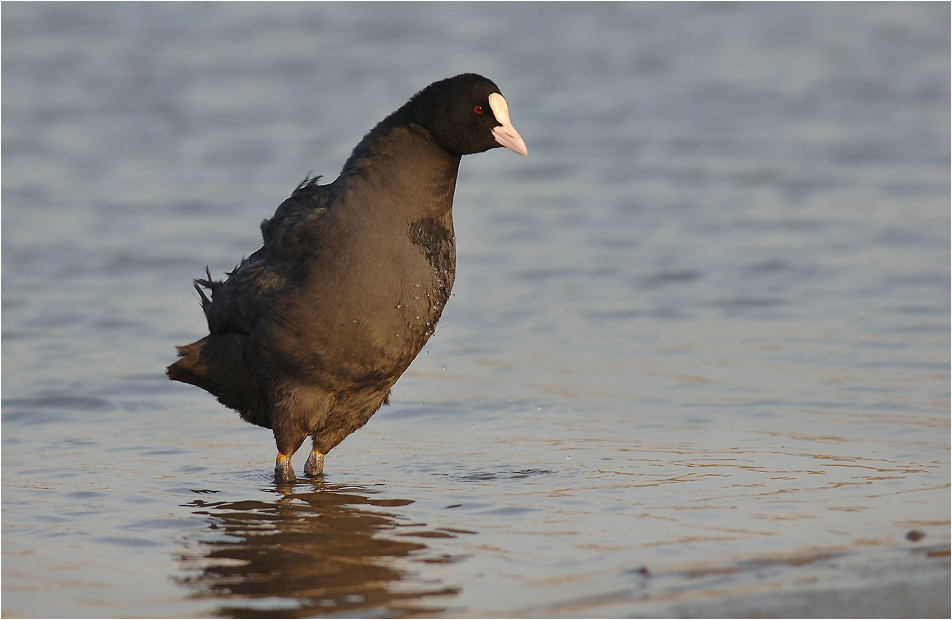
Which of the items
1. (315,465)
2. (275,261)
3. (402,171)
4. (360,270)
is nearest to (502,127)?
(402,171)

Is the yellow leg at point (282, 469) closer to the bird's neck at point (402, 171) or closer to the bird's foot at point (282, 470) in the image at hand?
the bird's foot at point (282, 470)

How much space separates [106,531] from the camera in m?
4.75

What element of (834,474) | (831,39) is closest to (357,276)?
(834,474)

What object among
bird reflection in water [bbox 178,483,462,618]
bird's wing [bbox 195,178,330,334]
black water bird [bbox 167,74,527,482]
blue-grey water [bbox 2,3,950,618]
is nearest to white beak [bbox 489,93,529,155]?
black water bird [bbox 167,74,527,482]

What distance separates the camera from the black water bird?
5.13 metres

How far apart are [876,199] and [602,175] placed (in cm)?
263

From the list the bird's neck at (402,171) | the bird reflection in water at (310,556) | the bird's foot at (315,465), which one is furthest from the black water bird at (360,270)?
the bird reflection in water at (310,556)

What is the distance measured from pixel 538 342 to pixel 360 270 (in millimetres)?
2845

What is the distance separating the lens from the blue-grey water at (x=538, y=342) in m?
4.21

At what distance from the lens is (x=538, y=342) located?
7801 millimetres

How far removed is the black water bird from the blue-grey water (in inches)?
19.0

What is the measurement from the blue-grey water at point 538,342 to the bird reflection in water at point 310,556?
0.06ft

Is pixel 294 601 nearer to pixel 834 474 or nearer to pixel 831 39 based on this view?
pixel 834 474

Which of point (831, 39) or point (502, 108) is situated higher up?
point (831, 39)
